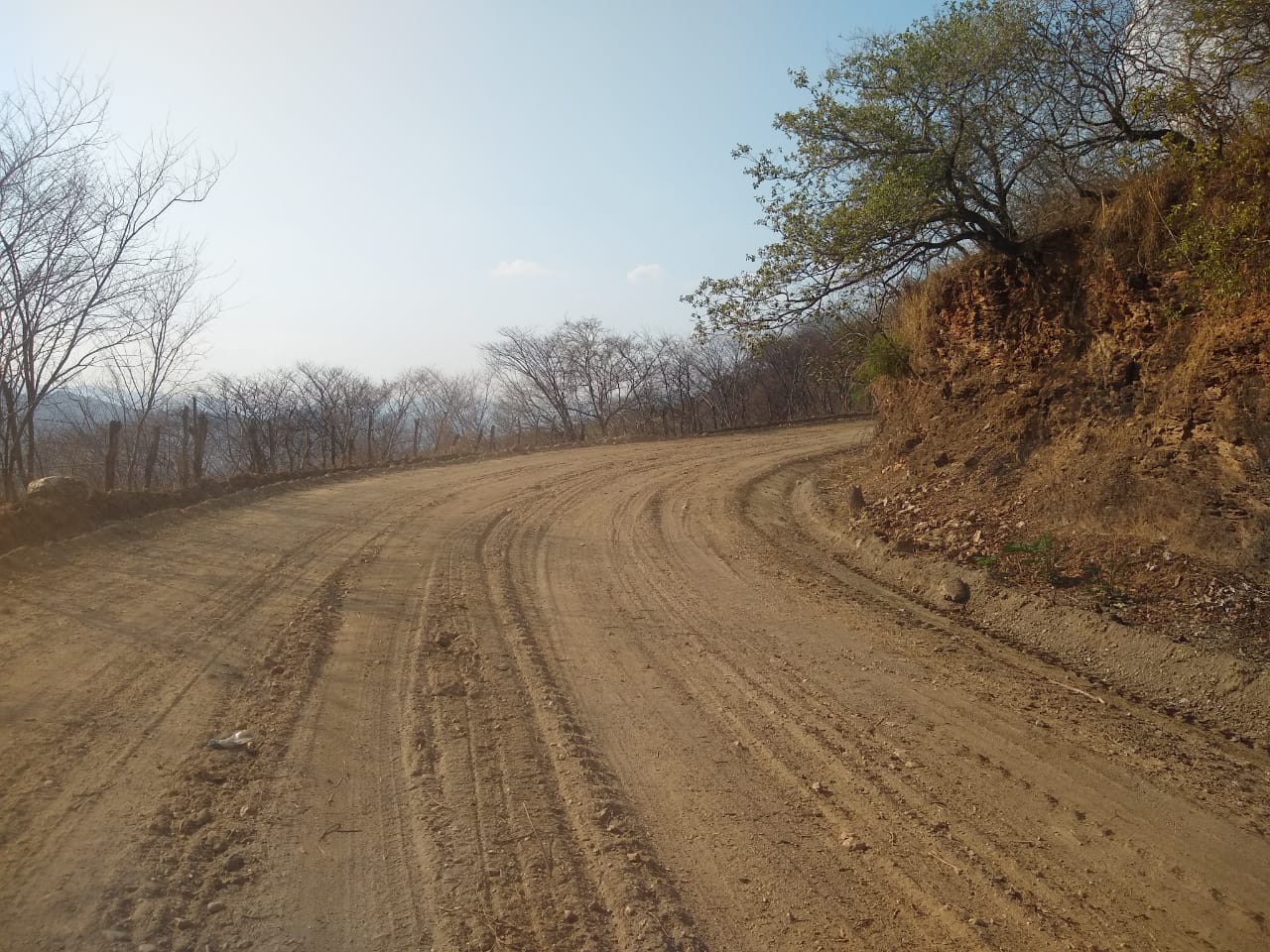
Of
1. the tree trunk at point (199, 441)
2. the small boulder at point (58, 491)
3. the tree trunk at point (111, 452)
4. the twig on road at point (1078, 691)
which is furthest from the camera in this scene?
the tree trunk at point (199, 441)

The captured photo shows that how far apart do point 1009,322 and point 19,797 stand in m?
12.0

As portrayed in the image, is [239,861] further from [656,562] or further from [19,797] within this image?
[656,562]

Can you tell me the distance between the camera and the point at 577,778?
4.44m

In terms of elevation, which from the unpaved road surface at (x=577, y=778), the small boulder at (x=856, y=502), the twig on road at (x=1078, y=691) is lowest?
the twig on road at (x=1078, y=691)

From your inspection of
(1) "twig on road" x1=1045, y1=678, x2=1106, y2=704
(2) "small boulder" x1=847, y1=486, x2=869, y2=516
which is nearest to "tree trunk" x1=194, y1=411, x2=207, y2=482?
(2) "small boulder" x1=847, y1=486, x2=869, y2=516

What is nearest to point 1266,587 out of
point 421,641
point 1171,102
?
point 1171,102

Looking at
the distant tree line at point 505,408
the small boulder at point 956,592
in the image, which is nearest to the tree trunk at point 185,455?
the distant tree line at point 505,408

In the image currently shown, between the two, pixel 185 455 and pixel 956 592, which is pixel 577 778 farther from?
pixel 185 455

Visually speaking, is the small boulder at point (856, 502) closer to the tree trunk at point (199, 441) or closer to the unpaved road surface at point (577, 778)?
the unpaved road surface at point (577, 778)

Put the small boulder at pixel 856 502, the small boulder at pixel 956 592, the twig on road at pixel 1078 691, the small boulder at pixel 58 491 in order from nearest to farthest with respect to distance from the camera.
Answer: the twig on road at pixel 1078 691 → the small boulder at pixel 956 592 → the small boulder at pixel 58 491 → the small boulder at pixel 856 502

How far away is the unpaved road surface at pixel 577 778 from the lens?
10.8ft

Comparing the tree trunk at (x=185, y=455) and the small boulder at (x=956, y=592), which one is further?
the tree trunk at (x=185, y=455)

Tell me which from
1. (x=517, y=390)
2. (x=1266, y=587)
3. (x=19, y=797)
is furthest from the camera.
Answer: (x=517, y=390)

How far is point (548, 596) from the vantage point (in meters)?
8.15
